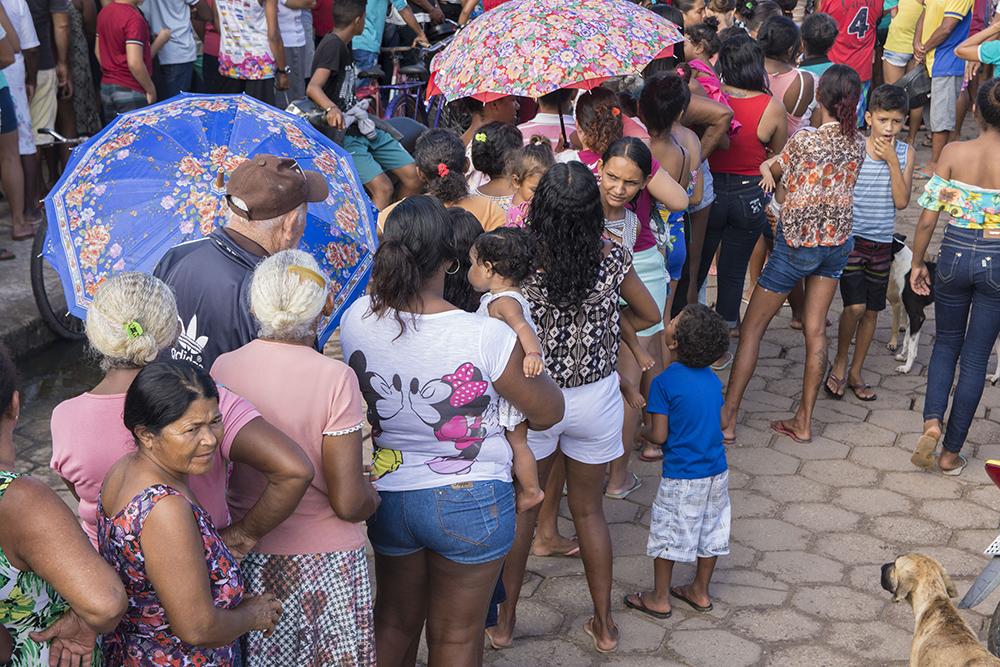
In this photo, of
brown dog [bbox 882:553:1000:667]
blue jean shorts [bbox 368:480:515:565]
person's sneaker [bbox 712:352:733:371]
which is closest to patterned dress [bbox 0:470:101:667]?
blue jean shorts [bbox 368:480:515:565]

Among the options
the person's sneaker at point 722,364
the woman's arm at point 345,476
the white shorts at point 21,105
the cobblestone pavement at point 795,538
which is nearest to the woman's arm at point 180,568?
the woman's arm at point 345,476

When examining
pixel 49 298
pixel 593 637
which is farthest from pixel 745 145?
pixel 49 298

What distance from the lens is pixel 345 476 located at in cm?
303

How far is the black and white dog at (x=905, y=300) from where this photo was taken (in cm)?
666

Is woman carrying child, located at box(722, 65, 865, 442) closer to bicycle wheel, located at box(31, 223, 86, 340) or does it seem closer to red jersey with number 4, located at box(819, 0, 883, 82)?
bicycle wheel, located at box(31, 223, 86, 340)

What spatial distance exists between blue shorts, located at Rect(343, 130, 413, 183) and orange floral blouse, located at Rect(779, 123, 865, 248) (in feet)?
8.80

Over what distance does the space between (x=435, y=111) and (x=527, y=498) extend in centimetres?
685

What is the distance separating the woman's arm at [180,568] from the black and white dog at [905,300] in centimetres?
504

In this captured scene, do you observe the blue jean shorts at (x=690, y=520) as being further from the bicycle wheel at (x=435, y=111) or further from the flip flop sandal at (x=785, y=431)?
the bicycle wheel at (x=435, y=111)

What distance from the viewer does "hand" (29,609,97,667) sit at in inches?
100

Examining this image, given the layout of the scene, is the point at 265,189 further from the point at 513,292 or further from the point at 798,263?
the point at 798,263

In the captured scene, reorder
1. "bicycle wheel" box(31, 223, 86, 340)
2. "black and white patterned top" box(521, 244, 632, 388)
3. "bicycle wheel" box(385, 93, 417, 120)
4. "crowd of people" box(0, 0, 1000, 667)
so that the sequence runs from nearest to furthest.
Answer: "crowd of people" box(0, 0, 1000, 667), "black and white patterned top" box(521, 244, 632, 388), "bicycle wheel" box(31, 223, 86, 340), "bicycle wheel" box(385, 93, 417, 120)

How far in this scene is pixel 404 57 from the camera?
11062 millimetres

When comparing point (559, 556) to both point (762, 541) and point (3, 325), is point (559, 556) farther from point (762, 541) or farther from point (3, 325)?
point (3, 325)
